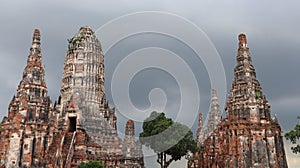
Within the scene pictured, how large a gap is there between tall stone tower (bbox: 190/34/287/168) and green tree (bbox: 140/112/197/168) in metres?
7.22

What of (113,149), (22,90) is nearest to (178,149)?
(113,149)

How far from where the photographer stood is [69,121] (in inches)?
2037

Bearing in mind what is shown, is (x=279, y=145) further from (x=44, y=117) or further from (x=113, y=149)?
(x=44, y=117)

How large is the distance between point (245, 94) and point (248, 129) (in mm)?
4312

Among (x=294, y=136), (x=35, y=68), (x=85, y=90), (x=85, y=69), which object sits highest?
(x=85, y=69)

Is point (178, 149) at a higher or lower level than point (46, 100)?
lower

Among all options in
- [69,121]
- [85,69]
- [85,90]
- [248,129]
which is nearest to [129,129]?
[69,121]

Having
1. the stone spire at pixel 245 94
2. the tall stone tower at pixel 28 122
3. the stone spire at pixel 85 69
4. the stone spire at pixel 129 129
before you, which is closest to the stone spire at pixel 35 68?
the tall stone tower at pixel 28 122

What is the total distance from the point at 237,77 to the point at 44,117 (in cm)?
2578

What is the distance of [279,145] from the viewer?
37219 millimetres

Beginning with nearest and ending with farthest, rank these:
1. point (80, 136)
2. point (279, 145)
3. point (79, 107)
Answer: point (279, 145) < point (80, 136) < point (79, 107)

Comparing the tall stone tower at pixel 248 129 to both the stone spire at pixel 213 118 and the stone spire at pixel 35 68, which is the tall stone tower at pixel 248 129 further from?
the stone spire at pixel 35 68

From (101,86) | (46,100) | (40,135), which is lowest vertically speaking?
(40,135)

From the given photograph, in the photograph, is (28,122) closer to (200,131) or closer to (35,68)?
(35,68)
